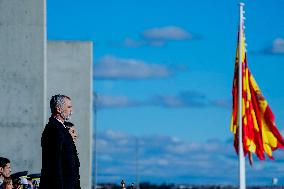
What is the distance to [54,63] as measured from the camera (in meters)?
27.9

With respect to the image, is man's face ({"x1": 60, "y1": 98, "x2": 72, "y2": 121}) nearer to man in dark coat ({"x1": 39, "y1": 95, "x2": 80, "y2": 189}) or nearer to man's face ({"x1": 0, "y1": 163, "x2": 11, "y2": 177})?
man in dark coat ({"x1": 39, "y1": 95, "x2": 80, "y2": 189})

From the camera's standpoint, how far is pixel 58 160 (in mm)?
10680

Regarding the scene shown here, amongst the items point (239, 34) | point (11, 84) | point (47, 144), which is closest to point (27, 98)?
point (11, 84)

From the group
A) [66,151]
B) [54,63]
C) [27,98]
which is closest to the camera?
[66,151]

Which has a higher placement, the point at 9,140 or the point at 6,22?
the point at 6,22

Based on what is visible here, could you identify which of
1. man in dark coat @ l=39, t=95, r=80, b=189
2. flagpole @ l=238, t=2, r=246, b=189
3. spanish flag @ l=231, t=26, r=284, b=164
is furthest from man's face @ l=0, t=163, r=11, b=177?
spanish flag @ l=231, t=26, r=284, b=164

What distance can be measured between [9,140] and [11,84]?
983 mm

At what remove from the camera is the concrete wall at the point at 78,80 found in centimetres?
2780

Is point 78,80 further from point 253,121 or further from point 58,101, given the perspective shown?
point 58,101

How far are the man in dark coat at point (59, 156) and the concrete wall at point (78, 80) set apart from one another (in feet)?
55.7

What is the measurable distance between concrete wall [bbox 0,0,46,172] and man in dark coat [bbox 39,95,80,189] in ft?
26.5

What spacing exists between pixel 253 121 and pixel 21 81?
427cm

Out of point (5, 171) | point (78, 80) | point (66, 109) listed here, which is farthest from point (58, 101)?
point (78, 80)

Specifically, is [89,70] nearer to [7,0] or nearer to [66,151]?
[7,0]
